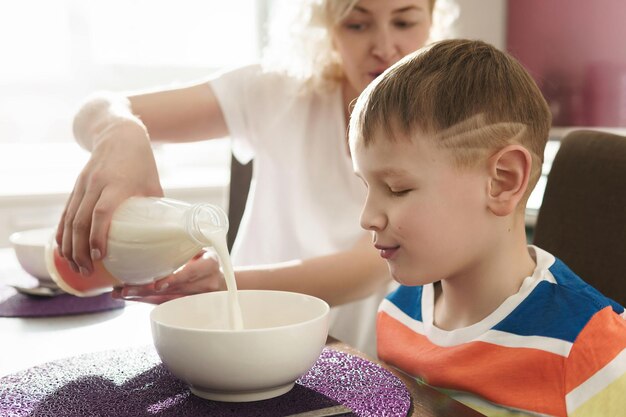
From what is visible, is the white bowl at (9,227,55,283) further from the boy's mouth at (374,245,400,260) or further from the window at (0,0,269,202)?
the window at (0,0,269,202)

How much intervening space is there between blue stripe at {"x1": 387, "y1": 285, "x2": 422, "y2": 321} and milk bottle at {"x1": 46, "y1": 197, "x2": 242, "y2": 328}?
1.05 feet

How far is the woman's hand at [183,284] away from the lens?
1.00 meters

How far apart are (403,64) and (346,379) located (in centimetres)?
39

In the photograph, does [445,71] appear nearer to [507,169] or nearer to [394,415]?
[507,169]

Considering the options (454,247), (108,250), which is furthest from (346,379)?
(108,250)

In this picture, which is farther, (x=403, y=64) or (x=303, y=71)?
(x=303, y=71)

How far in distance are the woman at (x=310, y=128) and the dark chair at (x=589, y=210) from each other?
340 mm

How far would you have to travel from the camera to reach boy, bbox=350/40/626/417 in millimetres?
842

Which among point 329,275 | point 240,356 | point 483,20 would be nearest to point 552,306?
point 240,356

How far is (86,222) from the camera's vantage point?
0.95 meters

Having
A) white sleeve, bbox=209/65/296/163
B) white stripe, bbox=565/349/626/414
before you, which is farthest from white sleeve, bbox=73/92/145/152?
white stripe, bbox=565/349/626/414

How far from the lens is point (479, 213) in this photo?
0.88 meters

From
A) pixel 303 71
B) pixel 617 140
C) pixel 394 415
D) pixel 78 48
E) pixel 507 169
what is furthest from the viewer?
pixel 78 48

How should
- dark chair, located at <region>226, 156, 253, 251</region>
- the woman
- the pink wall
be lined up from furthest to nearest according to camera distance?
1. the pink wall
2. dark chair, located at <region>226, 156, 253, 251</region>
3. the woman
